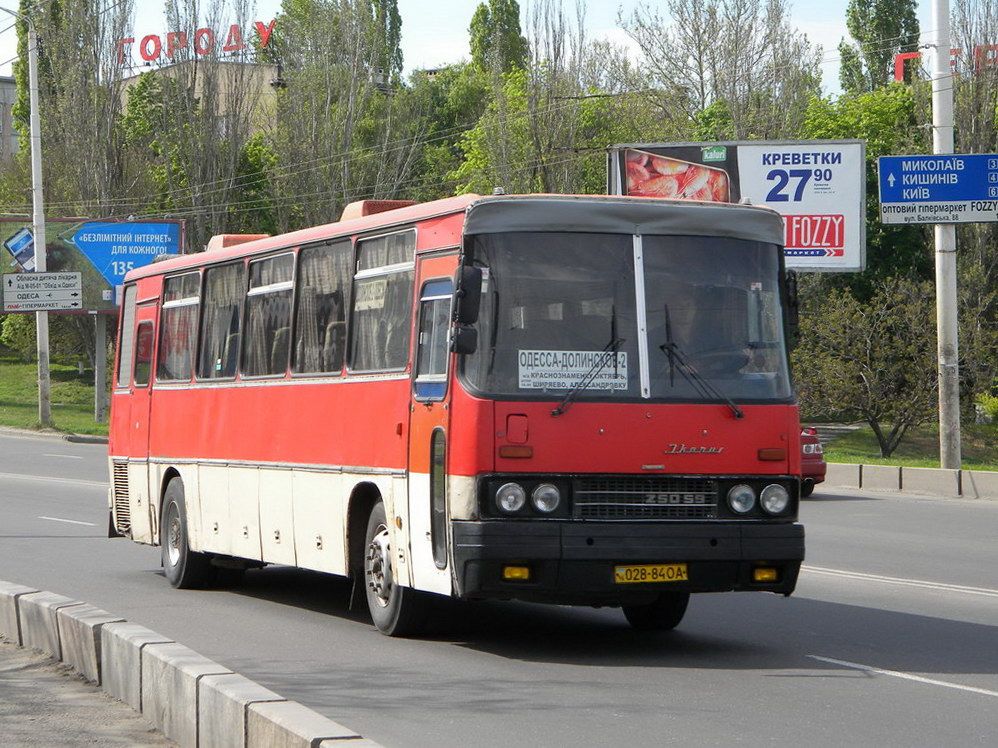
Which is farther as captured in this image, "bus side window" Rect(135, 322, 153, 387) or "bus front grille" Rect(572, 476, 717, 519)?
"bus side window" Rect(135, 322, 153, 387)

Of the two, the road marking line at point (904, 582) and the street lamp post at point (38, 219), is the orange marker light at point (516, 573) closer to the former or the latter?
the road marking line at point (904, 582)

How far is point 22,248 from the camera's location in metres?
52.6

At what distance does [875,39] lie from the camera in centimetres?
8238

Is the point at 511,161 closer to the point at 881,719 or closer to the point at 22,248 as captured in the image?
the point at 22,248

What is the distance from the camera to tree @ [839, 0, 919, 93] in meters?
81.6

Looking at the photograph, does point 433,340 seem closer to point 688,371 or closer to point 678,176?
point 688,371

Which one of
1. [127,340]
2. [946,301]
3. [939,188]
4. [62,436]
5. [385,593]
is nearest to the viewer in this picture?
[385,593]

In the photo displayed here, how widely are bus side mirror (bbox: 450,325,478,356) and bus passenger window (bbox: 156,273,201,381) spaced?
5483 mm

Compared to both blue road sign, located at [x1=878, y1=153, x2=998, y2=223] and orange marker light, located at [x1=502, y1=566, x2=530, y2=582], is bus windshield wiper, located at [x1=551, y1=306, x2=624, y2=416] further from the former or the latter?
blue road sign, located at [x1=878, y1=153, x2=998, y2=223]

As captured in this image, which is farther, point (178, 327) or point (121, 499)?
point (121, 499)

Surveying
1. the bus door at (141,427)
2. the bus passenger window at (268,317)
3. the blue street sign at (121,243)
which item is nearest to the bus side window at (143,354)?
the bus door at (141,427)

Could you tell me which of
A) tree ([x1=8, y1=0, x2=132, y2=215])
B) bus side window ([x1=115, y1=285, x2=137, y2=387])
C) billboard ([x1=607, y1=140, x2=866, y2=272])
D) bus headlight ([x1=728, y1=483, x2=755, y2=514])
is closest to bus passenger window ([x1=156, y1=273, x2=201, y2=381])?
bus side window ([x1=115, y1=285, x2=137, y2=387])

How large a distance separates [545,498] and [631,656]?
4.01ft

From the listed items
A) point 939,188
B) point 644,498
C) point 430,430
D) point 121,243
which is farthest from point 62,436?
point 644,498
